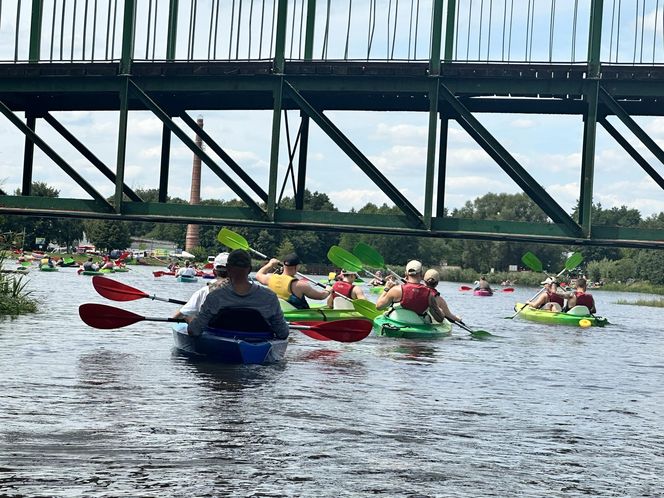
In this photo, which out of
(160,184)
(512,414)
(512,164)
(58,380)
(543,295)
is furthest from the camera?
(543,295)

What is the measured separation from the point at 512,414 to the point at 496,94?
9730mm

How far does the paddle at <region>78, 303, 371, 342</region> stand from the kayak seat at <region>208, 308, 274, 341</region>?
136 centimetres

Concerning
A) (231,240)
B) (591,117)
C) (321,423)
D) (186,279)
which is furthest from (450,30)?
(186,279)

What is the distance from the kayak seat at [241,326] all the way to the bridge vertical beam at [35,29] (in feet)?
36.1

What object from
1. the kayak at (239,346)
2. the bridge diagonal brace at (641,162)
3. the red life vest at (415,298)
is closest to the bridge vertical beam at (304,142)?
the red life vest at (415,298)

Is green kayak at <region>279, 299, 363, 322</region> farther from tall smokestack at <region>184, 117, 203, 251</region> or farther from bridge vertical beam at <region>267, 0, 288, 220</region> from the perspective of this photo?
tall smokestack at <region>184, 117, 203, 251</region>

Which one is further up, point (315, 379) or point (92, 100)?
point (92, 100)

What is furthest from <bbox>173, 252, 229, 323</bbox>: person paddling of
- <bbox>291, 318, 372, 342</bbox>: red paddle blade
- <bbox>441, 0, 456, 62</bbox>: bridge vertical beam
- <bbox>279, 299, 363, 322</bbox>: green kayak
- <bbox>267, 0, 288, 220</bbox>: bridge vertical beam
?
<bbox>441, 0, 456, 62</bbox>: bridge vertical beam

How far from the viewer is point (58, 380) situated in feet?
44.2

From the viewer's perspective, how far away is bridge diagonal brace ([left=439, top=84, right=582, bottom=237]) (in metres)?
20.1

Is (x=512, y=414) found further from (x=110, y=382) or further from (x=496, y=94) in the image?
(x=496, y=94)

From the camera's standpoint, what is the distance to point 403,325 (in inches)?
867

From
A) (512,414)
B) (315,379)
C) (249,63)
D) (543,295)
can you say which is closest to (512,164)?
(249,63)

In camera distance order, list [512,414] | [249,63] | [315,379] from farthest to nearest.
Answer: [249,63] → [315,379] → [512,414]
